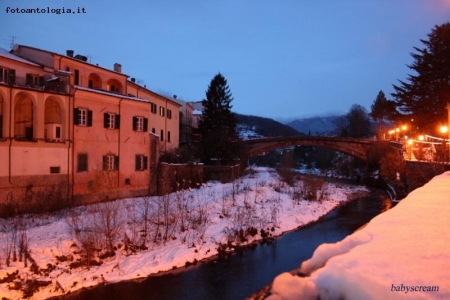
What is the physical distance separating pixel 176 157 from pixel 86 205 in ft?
40.1

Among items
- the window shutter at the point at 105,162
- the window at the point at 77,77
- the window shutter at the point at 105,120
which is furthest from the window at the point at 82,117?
the window at the point at 77,77

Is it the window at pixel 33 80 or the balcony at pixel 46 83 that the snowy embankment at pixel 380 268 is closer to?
the balcony at pixel 46 83

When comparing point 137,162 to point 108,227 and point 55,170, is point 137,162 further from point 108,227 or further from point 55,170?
point 108,227

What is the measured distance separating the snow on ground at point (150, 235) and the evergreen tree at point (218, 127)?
12.9 meters

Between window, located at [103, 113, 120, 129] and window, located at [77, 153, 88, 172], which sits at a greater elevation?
window, located at [103, 113, 120, 129]

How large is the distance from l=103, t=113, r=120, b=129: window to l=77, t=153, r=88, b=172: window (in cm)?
271

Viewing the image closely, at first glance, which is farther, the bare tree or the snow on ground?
the bare tree

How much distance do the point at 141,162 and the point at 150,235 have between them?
1186 centimetres

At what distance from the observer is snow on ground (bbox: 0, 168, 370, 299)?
13773 millimetres

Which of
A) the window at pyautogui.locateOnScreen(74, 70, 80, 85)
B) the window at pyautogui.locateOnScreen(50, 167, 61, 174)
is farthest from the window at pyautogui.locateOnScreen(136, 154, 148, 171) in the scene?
the window at pyautogui.locateOnScreen(74, 70, 80, 85)

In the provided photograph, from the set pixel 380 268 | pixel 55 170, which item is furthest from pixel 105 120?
pixel 380 268

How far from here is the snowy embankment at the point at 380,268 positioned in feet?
8.59

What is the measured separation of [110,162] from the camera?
27.3 metres

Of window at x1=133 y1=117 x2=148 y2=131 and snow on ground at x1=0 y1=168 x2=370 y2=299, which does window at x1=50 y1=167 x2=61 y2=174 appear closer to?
snow on ground at x1=0 y1=168 x2=370 y2=299
